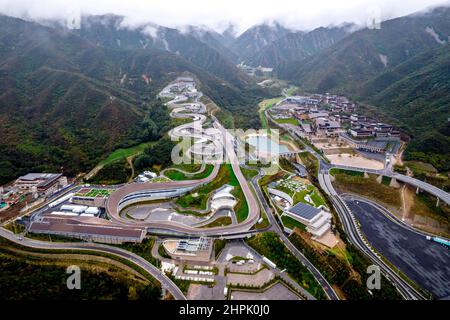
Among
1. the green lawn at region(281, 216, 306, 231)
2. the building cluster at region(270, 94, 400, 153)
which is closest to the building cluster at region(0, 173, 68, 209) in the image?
the green lawn at region(281, 216, 306, 231)

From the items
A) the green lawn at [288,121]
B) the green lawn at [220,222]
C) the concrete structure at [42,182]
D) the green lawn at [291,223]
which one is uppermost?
the green lawn at [288,121]

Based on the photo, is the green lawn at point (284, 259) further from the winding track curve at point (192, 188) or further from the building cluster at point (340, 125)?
the building cluster at point (340, 125)

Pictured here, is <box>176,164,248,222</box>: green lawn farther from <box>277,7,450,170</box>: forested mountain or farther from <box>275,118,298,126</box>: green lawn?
<box>275,118,298,126</box>: green lawn

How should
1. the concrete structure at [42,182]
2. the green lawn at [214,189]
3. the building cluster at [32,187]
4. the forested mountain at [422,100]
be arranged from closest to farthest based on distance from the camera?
the green lawn at [214,189]
the building cluster at [32,187]
the concrete structure at [42,182]
the forested mountain at [422,100]

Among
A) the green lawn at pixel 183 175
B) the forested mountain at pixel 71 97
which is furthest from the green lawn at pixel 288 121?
the green lawn at pixel 183 175

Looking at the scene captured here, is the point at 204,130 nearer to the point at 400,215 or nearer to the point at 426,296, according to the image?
the point at 400,215

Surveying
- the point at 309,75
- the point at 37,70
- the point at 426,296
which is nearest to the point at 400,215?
the point at 426,296
